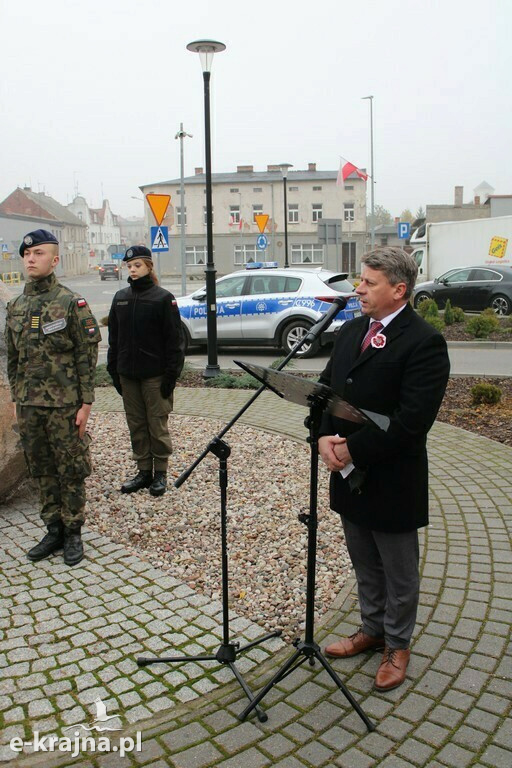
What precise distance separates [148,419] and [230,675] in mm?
2807

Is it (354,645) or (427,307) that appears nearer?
(354,645)

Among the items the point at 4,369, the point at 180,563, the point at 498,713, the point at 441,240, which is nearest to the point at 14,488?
the point at 4,369

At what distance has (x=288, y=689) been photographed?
3.17 m

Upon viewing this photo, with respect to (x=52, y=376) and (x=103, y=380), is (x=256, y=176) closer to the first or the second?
(x=103, y=380)

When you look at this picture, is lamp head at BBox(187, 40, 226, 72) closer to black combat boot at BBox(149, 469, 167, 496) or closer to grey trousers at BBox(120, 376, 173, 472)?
grey trousers at BBox(120, 376, 173, 472)

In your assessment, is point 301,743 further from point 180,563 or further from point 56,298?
point 56,298

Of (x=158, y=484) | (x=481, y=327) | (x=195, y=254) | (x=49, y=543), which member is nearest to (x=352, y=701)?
(x=49, y=543)

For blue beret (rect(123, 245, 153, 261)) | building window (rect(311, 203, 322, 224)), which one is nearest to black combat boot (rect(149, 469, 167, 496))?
blue beret (rect(123, 245, 153, 261))

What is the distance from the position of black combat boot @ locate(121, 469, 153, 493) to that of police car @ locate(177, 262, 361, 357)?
7915 mm

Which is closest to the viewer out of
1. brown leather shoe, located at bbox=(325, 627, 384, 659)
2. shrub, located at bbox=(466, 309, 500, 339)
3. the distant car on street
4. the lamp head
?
brown leather shoe, located at bbox=(325, 627, 384, 659)

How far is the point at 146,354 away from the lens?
5.51m

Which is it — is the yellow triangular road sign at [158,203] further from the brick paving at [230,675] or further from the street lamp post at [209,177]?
the brick paving at [230,675]

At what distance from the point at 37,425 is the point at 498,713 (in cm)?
321

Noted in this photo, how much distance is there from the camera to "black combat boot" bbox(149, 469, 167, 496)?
5.66 m
